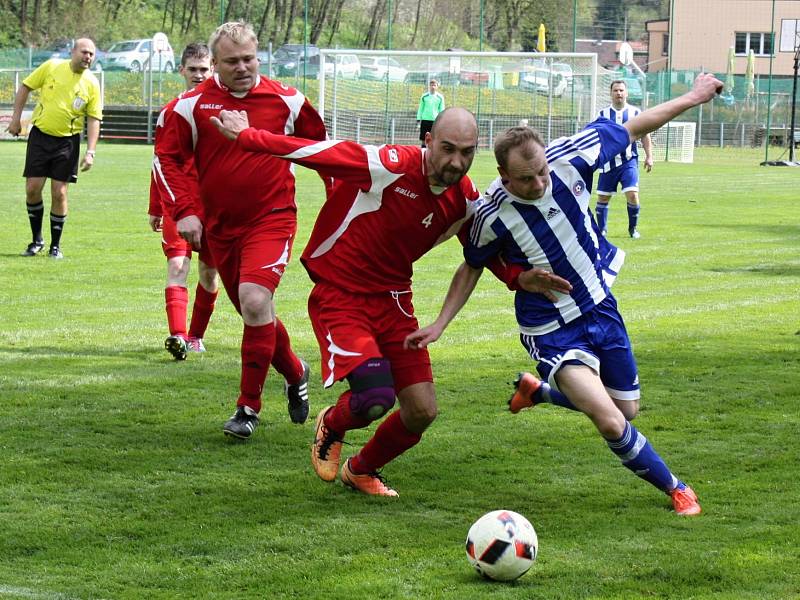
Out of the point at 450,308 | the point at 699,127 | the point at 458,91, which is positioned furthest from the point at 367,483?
the point at 699,127

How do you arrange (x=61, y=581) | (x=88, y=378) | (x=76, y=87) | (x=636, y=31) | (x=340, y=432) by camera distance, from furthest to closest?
(x=636, y=31)
(x=76, y=87)
(x=88, y=378)
(x=340, y=432)
(x=61, y=581)

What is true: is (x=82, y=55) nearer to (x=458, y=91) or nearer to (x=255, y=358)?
(x=255, y=358)

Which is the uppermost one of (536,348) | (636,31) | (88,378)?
(636,31)

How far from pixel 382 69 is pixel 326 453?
2659 cm

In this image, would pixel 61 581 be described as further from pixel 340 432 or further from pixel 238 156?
pixel 238 156

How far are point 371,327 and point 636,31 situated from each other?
126 ft

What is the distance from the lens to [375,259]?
538 centimetres

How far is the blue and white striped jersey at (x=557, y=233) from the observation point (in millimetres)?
5223

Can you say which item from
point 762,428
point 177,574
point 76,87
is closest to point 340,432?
point 177,574

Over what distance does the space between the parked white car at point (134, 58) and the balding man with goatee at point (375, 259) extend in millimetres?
40442

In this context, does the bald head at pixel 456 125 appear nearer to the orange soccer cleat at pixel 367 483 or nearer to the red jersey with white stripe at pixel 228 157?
the orange soccer cleat at pixel 367 483

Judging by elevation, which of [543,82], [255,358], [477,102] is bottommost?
[255,358]

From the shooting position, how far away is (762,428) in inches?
259

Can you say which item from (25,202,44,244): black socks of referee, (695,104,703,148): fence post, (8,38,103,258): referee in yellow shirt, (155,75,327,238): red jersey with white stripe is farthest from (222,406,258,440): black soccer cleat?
(695,104,703,148): fence post
